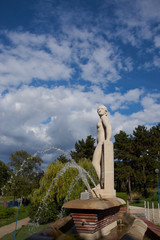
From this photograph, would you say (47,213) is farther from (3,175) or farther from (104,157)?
(3,175)

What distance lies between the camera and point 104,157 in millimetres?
7250

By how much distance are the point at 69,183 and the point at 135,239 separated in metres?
10.9

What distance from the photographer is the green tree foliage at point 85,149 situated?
31181 mm

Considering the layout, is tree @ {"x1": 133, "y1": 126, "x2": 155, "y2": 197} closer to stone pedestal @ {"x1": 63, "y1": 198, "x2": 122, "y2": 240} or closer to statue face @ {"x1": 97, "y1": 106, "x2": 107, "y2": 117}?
statue face @ {"x1": 97, "y1": 106, "x2": 107, "y2": 117}

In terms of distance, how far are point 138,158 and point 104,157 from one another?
26.0m

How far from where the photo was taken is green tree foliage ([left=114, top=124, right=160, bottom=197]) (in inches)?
1194

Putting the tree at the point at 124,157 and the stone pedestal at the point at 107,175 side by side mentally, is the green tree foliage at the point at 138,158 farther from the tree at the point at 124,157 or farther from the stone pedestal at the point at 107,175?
the stone pedestal at the point at 107,175

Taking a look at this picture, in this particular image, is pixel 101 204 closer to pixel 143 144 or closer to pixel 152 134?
pixel 143 144

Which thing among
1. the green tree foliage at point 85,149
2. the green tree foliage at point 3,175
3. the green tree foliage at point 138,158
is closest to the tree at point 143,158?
the green tree foliage at point 138,158

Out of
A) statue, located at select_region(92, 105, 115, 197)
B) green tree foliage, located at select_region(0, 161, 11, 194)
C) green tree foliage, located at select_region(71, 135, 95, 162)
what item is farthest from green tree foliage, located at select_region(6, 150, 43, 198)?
statue, located at select_region(92, 105, 115, 197)

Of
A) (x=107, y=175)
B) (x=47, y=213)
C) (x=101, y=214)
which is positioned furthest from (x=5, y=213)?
(x=101, y=214)

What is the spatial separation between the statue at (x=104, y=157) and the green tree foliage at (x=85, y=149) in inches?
918

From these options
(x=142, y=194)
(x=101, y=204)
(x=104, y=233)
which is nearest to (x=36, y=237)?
(x=101, y=204)

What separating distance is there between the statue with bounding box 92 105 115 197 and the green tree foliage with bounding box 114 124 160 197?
24.7 metres
